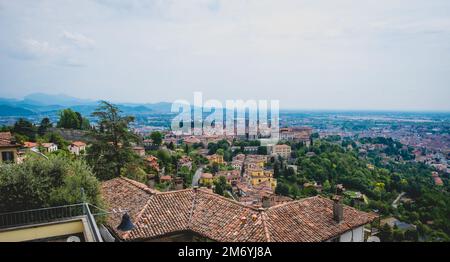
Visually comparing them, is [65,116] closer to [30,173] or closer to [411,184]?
[30,173]

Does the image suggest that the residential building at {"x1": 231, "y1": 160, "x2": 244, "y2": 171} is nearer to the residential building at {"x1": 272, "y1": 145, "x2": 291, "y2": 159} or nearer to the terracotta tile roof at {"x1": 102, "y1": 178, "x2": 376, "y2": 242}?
the residential building at {"x1": 272, "y1": 145, "x2": 291, "y2": 159}

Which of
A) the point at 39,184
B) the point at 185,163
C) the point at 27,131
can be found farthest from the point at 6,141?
the point at 185,163

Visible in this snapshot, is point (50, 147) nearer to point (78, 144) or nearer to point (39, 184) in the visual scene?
point (78, 144)

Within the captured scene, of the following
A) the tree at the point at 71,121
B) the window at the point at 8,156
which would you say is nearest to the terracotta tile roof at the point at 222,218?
the window at the point at 8,156

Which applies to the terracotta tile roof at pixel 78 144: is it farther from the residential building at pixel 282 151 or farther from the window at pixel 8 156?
the residential building at pixel 282 151

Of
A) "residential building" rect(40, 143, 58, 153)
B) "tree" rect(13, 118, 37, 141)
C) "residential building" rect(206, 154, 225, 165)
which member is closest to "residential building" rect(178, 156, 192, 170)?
"residential building" rect(206, 154, 225, 165)

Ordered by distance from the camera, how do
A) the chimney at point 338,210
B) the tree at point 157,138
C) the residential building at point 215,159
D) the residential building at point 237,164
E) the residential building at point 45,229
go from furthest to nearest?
the residential building at point 215,159 < the tree at point 157,138 < the residential building at point 237,164 < the chimney at point 338,210 < the residential building at point 45,229

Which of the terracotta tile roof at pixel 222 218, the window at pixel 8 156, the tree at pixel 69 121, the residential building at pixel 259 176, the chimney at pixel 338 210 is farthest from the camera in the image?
the residential building at pixel 259 176
